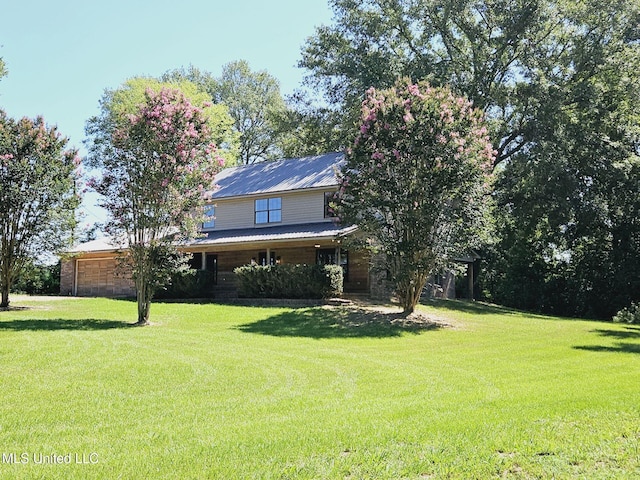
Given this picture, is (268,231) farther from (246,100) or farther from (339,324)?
(246,100)

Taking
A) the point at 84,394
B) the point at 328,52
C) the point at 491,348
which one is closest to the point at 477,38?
the point at 328,52

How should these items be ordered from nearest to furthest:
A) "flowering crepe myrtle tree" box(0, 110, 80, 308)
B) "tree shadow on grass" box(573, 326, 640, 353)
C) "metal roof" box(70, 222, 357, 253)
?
"tree shadow on grass" box(573, 326, 640, 353), "flowering crepe myrtle tree" box(0, 110, 80, 308), "metal roof" box(70, 222, 357, 253)

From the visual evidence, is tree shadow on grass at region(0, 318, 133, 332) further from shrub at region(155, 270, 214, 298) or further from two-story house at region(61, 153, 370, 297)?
shrub at region(155, 270, 214, 298)

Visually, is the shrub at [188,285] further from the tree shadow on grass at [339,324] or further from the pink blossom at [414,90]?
the pink blossom at [414,90]

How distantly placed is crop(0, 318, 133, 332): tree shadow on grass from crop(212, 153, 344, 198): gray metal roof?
1023cm

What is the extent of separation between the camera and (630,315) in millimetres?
24969

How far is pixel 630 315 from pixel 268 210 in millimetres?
16775

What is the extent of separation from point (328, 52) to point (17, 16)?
804 inches

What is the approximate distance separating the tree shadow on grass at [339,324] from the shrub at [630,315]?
11098mm

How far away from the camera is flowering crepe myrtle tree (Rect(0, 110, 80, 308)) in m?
20.0

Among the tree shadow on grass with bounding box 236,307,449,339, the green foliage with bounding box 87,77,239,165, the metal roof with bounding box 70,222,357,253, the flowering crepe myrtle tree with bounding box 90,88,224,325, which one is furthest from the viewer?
the green foliage with bounding box 87,77,239,165

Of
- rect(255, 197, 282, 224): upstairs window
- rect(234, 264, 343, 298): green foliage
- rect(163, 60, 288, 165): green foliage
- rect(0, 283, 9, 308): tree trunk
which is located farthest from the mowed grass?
rect(163, 60, 288, 165): green foliage

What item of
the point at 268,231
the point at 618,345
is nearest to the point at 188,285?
the point at 268,231

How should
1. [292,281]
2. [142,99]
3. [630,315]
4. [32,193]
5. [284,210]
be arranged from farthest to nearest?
A: 1. [142,99]
2. [284,210]
3. [630,315]
4. [292,281]
5. [32,193]
